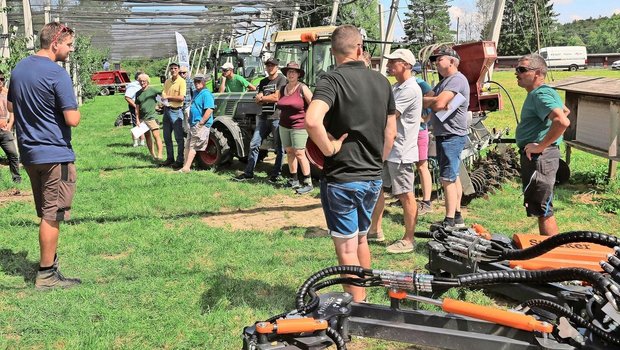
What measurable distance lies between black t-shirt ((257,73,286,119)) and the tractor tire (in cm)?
111

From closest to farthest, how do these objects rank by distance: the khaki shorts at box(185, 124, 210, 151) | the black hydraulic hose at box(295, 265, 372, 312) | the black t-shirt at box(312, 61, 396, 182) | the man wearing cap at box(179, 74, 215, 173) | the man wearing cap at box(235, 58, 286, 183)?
the black hydraulic hose at box(295, 265, 372, 312), the black t-shirt at box(312, 61, 396, 182), the man wearing cap at box(235, 58, 286, 183), the man wearing cap at box(179, 74, 215, 173), the khaki shorts at box(185, 124, 210, 151)

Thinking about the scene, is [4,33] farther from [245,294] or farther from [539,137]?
[539,137]

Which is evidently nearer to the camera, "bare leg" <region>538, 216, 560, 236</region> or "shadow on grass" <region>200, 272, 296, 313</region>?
"shadow on grass" <region>200, 272, 296, 313</region>

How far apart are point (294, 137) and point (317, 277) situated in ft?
16.8

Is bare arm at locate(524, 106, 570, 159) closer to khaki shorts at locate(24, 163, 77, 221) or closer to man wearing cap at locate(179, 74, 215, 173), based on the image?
khaki shorts at locate(24, 163, 77, 221)

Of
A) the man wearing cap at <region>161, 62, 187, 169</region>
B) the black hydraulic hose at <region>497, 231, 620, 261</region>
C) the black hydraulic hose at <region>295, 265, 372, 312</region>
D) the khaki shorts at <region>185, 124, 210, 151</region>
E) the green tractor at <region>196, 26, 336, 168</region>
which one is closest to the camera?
the black hydraulic hose at <region>497, 231, 620, 261</region>

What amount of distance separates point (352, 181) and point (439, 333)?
105cm

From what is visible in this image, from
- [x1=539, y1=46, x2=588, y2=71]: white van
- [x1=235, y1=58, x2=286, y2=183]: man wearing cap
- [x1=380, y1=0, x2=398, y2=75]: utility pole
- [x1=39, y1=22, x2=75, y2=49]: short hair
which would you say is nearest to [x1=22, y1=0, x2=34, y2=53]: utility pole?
[x1=235, y1=58, x2=286, y2=183]: man wearing cap

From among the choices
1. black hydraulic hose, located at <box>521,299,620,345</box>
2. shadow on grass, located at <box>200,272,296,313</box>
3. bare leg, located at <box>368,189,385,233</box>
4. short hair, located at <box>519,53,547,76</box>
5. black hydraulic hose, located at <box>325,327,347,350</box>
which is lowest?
shadow on grass, located at <box>200,272,296,313</box>

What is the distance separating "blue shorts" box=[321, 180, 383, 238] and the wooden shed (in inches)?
208

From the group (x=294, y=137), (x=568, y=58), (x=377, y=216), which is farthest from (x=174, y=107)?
(x=568, y=58)

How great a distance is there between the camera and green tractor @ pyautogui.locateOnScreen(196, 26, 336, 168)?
9648 millimetres

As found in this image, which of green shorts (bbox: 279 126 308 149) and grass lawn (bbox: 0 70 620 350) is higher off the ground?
green shorts (bbox: 279 126 308 149)

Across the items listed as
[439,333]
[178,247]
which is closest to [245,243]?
[178,247]
